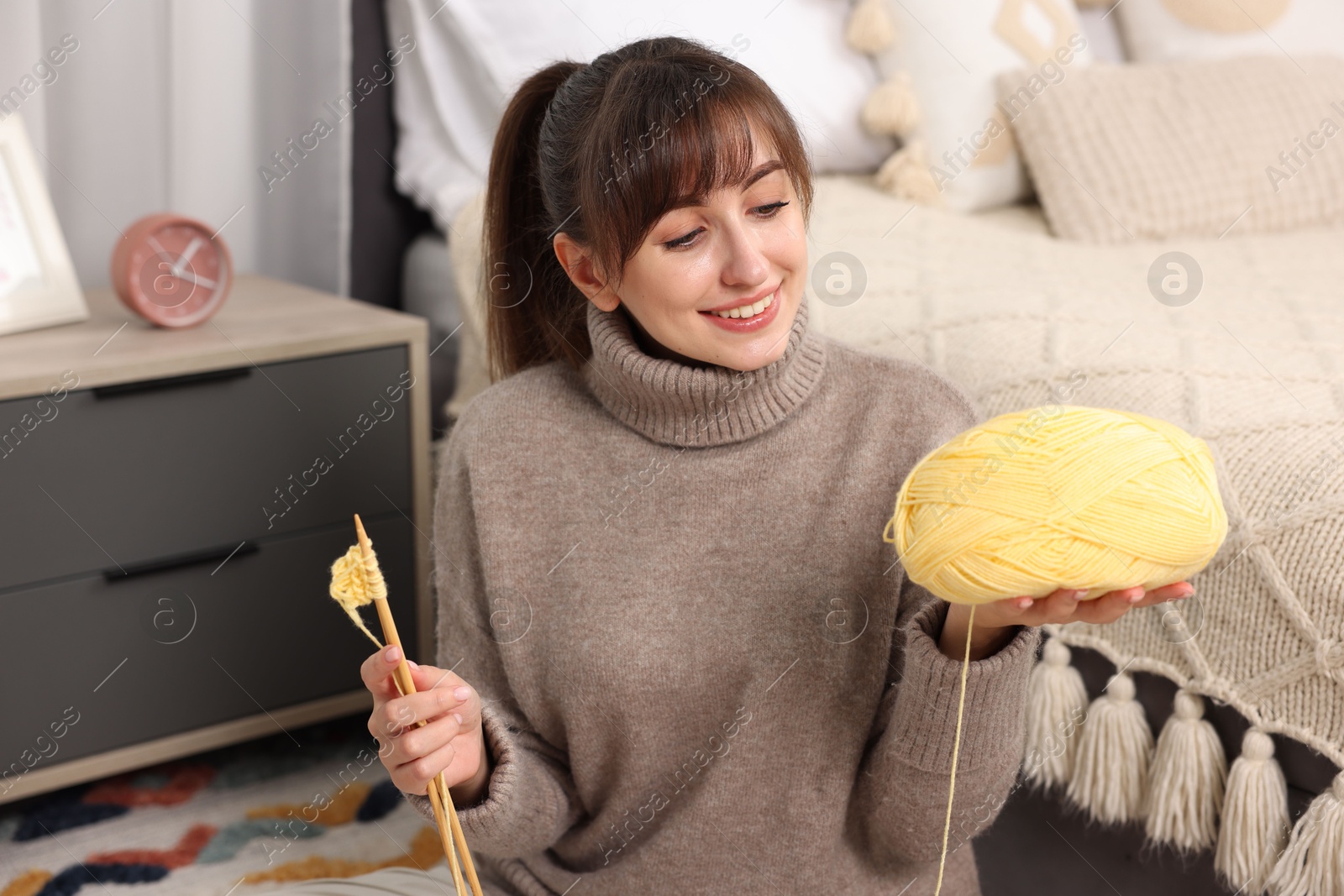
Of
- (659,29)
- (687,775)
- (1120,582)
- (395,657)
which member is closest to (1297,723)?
(1120,582)

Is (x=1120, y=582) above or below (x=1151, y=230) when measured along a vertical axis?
above

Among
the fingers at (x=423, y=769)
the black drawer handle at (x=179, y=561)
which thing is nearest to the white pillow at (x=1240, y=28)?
the black drawer handle at (x=179, y=561)

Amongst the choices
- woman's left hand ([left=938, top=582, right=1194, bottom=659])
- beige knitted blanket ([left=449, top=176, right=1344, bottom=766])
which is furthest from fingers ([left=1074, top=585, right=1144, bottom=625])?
beige knitted blanket ([left=449, top=176, right=1344, bottom=766])

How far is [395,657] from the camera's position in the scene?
0.66m

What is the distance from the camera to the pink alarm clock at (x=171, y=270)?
53.5 inches

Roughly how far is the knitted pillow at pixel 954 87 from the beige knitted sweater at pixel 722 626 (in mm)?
873

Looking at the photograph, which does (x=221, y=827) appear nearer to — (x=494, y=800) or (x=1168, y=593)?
(x=494, y=800)

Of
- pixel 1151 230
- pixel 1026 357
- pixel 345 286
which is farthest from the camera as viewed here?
pixel 345 286

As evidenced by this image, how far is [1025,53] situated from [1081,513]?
50.7 inches

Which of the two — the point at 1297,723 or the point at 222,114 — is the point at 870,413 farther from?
the point at 222,114

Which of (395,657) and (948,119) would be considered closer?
(395,657)

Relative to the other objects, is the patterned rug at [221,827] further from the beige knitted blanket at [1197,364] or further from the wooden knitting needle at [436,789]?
the wooden knitting needle at [436,789]

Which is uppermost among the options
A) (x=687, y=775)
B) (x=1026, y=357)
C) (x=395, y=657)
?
(x=395, y=657)

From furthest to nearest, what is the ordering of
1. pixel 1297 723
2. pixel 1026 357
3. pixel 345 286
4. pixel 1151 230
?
pixel 345 286
pixel 1151 230
pixel 1026 357
pixel 1297 723
